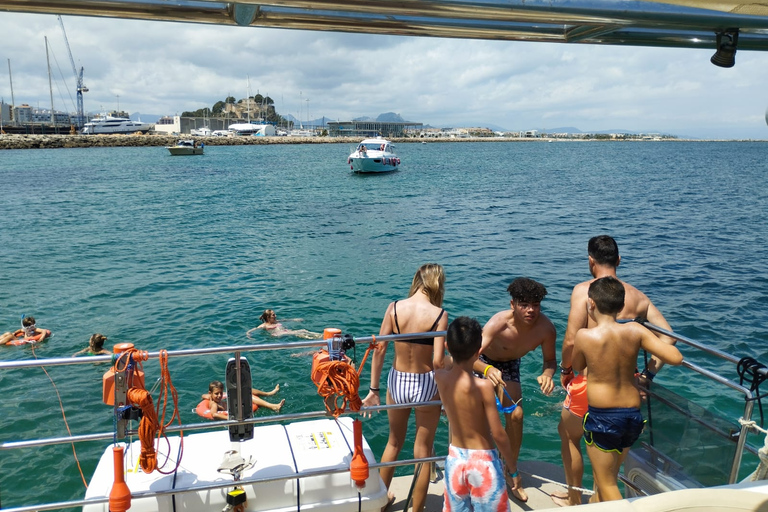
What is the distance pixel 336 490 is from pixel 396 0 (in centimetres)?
318

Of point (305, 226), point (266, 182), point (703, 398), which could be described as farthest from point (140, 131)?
point (703, 398)

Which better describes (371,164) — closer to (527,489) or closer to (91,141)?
(527,489)

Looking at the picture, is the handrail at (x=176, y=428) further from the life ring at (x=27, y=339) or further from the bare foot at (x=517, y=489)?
the life ring at (x=27, y=339)

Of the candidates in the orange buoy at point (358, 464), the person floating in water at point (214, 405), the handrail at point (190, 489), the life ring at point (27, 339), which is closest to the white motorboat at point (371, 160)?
the life ring at point (27, 339)

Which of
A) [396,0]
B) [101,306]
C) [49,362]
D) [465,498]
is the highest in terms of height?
[396,0]

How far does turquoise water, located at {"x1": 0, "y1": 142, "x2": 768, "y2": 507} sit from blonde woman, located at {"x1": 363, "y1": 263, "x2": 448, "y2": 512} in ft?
11.6

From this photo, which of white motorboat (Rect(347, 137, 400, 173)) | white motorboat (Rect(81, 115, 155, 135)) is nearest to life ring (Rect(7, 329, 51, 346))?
white motorboat (Rect(347, 137, 400, 173))

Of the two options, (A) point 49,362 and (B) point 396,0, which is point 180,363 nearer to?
(A) point 49,362

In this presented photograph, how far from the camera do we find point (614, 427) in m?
3.88

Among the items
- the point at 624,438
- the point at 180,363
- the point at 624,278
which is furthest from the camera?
the point at 624,278

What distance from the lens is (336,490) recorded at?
3.94 metres

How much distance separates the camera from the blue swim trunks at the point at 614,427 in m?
3.87

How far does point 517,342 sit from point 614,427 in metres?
1.19

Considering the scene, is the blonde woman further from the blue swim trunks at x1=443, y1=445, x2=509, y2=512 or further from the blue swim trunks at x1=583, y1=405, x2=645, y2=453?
the blue swim trunks at x1=583, y1=405, x2=645, y2=453
